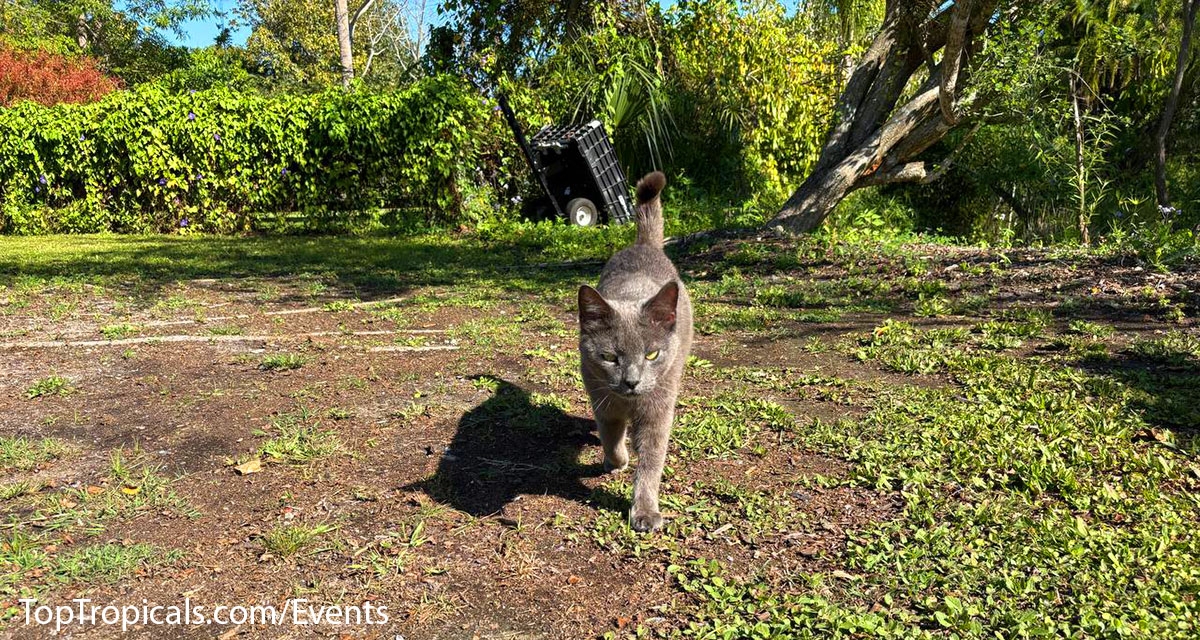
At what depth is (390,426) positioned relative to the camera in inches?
155

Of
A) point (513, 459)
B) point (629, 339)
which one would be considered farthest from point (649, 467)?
point (513, 459)

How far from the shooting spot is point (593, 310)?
123 inches

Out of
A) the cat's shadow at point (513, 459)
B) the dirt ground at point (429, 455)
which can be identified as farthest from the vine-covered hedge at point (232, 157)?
the cat's shadow at point (513, 459)

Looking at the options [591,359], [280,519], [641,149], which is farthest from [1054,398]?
[641,149]

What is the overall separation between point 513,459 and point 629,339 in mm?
979

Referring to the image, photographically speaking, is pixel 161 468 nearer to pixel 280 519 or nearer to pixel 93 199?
pixel 280 519

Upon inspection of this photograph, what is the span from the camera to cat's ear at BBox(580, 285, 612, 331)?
3.02 meters

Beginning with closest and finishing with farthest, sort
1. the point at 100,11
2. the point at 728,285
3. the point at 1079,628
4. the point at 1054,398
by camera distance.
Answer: the point at 1079,628 < the point at 1054,398 < the point at 728,285 < the point at 100,11

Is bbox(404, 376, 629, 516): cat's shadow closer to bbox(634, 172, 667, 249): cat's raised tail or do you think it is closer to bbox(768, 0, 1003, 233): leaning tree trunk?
bbox(634, 172, 667, 249): cat's raised tail

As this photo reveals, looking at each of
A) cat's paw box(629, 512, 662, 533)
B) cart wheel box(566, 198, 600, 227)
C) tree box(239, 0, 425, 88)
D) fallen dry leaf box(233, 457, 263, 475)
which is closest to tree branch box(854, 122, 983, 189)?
cart wheel box(566, 198, 600, 227)

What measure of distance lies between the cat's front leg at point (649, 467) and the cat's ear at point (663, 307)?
390 mm

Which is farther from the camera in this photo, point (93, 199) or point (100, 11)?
point (100, 11)

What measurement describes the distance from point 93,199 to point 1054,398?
14.1m

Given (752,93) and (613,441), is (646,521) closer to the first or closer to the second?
(613,441)
